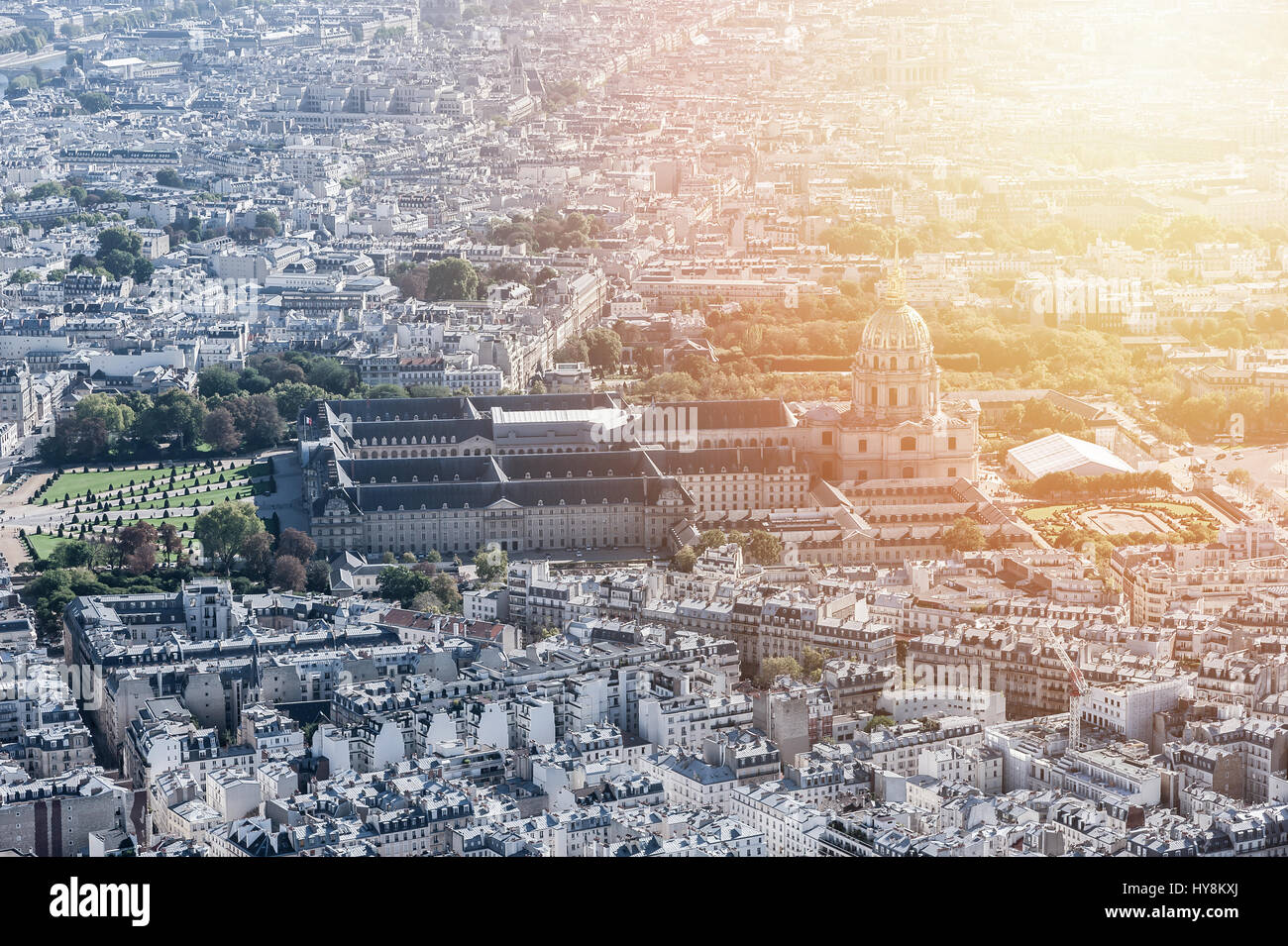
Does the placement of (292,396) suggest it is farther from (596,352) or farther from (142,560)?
(142,560)

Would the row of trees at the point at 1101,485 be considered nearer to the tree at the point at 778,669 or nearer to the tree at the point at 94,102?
the tree at the point at 778,669

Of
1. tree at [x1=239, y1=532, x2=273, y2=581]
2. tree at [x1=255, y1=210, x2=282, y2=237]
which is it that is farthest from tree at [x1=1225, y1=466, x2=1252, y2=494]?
tree at [x1=255, y1=210, x2=282, y2=237]

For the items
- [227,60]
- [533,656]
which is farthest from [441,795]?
[227,60]

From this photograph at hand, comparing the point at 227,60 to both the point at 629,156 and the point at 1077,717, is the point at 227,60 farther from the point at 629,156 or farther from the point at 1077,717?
the point at 1077,717

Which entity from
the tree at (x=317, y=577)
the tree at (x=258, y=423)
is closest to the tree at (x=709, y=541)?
the tree at (x=317, y=577)

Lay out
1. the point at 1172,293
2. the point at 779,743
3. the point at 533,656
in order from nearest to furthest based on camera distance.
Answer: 1. the point at 779,743
2. the point at 533,656
3. the point at 1172,293
